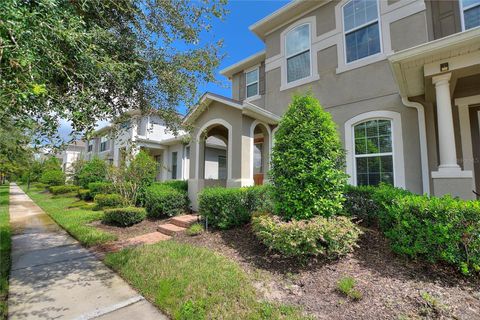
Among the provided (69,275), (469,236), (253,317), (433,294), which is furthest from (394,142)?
(69,275)

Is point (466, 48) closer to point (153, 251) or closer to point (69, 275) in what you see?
point (153, 251)

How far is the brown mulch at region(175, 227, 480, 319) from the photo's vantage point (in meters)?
3.01

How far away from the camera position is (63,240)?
23.5 feet

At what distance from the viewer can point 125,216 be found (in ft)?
27.9

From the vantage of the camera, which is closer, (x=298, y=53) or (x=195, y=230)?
(x=195, y=230)

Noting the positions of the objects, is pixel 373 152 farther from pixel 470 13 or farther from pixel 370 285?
→ pixel 370 285

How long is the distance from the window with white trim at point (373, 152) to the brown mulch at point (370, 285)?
3.00 m

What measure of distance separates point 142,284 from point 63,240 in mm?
4729

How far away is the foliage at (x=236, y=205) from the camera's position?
22.0 feet

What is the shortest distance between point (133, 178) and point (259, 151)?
20.3 feet

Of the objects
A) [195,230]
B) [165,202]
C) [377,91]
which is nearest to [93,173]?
[165,202]

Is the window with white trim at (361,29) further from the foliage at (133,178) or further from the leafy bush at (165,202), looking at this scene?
the foliage at (133,178)

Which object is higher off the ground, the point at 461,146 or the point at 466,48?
the point at 466,48

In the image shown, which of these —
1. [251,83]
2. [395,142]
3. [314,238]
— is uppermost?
[251,83]
